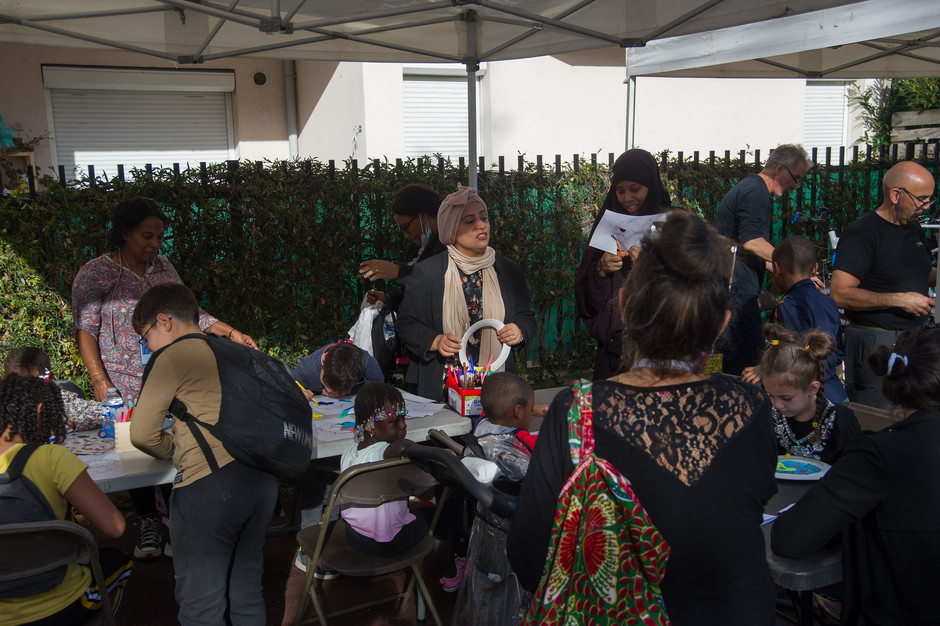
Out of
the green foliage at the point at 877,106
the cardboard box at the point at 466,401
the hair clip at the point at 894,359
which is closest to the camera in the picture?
the hair clip at the point at 894,359

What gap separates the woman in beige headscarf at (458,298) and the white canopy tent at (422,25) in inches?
51.2

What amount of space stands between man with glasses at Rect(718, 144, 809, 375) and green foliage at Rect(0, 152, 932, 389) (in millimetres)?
1772

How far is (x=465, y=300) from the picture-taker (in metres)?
3.89

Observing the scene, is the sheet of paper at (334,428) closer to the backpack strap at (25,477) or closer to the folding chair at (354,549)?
the folding chair at (354,549)

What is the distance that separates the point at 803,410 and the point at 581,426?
1.81 metres

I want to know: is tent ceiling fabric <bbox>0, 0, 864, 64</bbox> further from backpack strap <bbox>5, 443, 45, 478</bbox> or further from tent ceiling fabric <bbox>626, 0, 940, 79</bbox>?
backpack strap <bbox>5, 443, 45, 478</bbox>

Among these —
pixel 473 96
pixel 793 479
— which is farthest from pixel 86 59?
pixel 793 479

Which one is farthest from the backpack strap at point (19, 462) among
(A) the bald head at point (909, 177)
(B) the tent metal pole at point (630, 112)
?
(B) the tent metal pole at point (630, 112)

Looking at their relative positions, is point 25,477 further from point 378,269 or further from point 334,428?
point 378,269

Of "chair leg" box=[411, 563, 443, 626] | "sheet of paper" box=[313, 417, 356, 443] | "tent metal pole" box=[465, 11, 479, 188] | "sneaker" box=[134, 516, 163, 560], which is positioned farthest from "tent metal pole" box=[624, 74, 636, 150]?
"sneaker" box=[134, 516, 163, 560]

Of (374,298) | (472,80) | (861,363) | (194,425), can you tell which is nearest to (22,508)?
(194,425)

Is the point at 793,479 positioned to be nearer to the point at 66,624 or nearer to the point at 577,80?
the point at 66,624

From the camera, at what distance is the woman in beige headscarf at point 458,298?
3818 mm

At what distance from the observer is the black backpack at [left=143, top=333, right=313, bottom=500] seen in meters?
2.59
